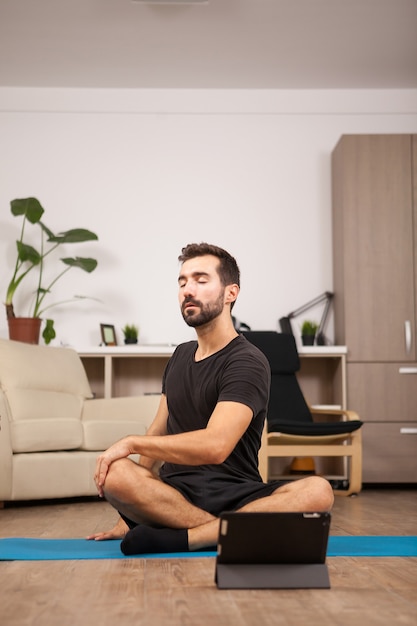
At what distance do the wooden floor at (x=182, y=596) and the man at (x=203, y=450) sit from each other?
16cm

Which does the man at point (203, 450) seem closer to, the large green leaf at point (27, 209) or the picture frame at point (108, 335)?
the picture frame at point (108, 335)

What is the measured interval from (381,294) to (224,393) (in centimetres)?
327

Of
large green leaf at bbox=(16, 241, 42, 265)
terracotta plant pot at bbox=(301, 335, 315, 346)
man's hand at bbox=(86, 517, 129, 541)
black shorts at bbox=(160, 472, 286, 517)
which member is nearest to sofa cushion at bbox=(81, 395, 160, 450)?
large green leaf at bbox=(16, 241, 42, 265)

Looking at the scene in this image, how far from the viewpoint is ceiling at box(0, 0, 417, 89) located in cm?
465

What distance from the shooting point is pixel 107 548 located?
7.64ft

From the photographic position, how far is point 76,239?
5262 mm

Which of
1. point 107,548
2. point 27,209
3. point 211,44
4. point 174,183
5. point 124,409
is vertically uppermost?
point 211,44

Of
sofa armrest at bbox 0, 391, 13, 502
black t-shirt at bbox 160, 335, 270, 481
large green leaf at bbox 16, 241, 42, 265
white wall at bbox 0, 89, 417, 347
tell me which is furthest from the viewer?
white wall at bbox 0, 89, 417, 347

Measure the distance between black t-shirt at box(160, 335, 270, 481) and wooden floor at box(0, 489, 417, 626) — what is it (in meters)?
0.33

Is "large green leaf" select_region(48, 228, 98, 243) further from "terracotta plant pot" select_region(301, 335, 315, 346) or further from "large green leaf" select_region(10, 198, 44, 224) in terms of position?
"terracotta plant pot" select_region(301, 335, 315, 346)

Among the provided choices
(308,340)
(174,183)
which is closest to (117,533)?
(308,340)

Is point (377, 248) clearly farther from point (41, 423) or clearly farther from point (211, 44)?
point (41, 423)

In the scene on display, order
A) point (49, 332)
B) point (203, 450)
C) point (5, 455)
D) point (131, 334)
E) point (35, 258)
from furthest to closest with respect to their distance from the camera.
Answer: point (131, 334) → point (35, 258) → point (49, 332) → point (5, 455) → point (203, 450)

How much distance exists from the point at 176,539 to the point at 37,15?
357 cm
